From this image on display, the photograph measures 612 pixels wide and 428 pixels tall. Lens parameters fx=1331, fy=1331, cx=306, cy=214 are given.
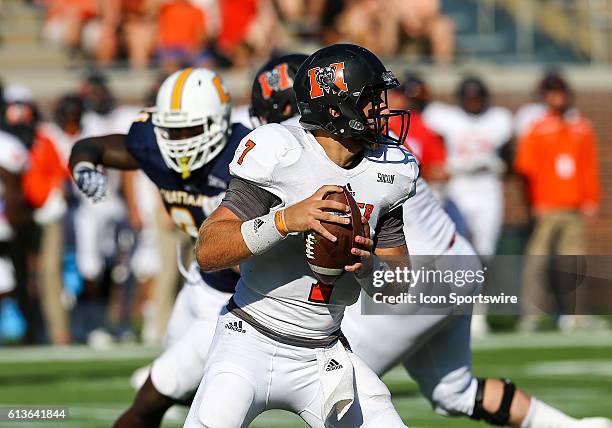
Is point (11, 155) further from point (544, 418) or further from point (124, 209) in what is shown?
point (544, 418)

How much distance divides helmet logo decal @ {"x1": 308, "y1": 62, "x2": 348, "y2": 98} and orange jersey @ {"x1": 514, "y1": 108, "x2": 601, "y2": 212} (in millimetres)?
7494

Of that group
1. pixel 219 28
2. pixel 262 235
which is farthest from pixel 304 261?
pixel 219 28

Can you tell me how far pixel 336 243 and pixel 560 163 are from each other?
7.85 metres

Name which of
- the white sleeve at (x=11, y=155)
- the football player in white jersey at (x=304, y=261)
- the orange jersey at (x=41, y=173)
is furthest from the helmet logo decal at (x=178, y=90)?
the orange jersey at (x=41, y=173)

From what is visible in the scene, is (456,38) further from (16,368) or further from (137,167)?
(137,167)

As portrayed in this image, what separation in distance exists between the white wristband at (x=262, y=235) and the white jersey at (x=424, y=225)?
167cm

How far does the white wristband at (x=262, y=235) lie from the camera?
402 cm

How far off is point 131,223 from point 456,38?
18.5 feet

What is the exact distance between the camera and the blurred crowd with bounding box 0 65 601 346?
1070 centimetres

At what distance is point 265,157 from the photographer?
13.7 feet

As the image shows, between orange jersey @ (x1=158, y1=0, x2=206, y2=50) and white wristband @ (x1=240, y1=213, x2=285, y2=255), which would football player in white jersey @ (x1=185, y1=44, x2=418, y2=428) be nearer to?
white wristband @ (x1=240, y1=213, x2=285, y2=255)

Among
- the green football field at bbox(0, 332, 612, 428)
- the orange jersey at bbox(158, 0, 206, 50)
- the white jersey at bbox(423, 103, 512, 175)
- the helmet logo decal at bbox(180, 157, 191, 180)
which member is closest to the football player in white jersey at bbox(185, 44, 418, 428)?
the helmet logo decal at bbox(180, 157, 191, 180)

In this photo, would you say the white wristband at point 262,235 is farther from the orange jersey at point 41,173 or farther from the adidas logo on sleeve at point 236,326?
the orange jersey at point 41,173

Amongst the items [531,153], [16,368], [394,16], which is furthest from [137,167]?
[394,16]
